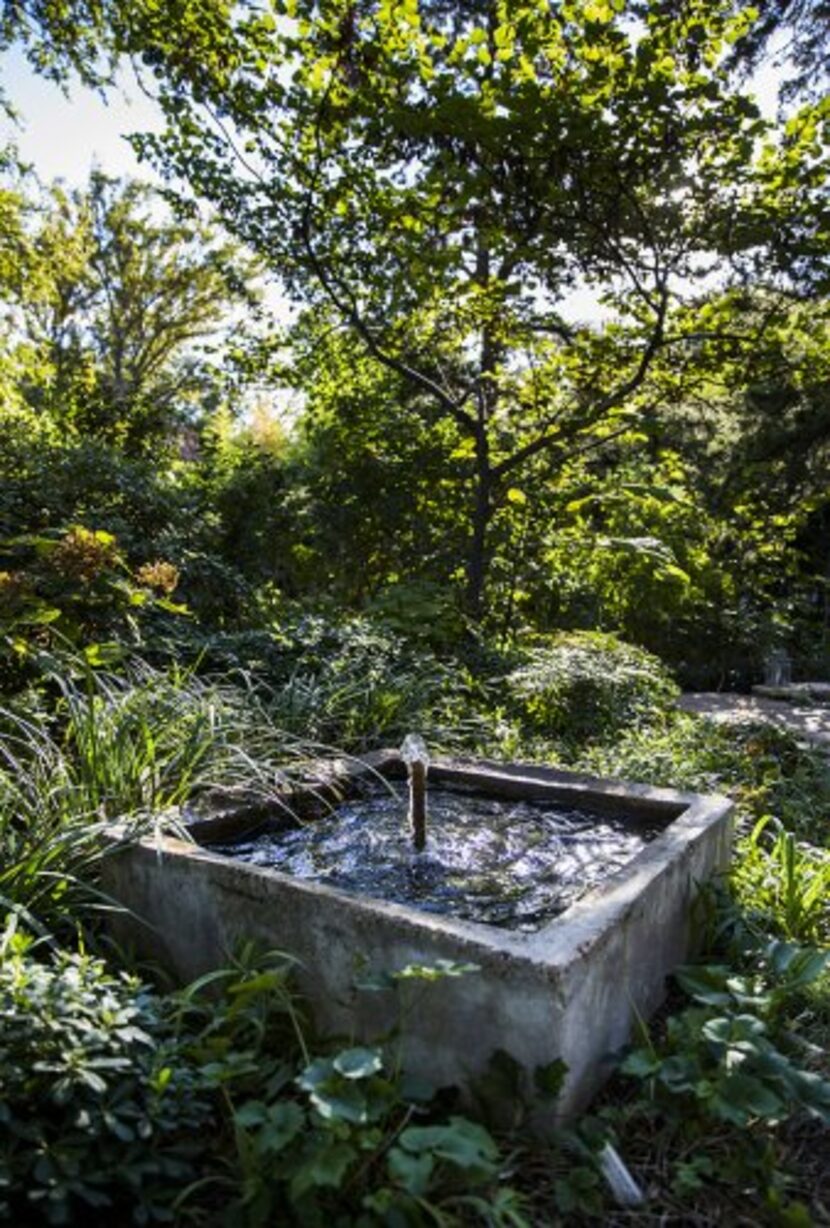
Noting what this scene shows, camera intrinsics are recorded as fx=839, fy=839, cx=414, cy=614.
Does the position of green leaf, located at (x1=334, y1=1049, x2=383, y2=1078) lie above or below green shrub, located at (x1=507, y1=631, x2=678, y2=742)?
below

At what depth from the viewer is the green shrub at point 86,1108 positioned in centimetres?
132

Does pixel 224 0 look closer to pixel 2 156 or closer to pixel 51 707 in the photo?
pixel 2 156

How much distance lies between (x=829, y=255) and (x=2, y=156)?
20.8 ft

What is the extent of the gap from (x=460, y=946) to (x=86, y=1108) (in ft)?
2.25

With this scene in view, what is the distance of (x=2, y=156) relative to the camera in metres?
6.84

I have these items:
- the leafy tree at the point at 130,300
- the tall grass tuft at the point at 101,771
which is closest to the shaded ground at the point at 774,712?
the tall grass tuft at the point at 101,771


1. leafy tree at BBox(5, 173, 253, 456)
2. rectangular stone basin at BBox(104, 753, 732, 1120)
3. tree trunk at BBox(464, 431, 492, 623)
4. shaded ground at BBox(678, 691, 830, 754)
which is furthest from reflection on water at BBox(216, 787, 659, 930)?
leafy tree at BBox(5, 173, 253, 456)

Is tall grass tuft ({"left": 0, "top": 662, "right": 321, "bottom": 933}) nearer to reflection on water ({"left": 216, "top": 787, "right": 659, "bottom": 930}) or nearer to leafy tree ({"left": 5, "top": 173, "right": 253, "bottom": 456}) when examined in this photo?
reflection on water ({"left": 216, "top": 787, "right": 659, "bottom": 930})

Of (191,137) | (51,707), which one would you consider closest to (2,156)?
(191,137)

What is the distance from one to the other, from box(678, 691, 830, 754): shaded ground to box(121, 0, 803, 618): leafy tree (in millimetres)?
1832

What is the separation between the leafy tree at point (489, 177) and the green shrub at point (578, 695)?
1262 millimetres

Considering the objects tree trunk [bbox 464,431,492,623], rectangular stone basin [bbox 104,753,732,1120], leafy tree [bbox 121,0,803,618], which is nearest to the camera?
rectangular stone basin [bbox 104,753,732,1120]

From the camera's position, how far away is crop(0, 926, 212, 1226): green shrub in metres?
Result: 1.32

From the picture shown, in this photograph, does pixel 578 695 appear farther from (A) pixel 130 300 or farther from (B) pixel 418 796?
(A) pixel 130 300
